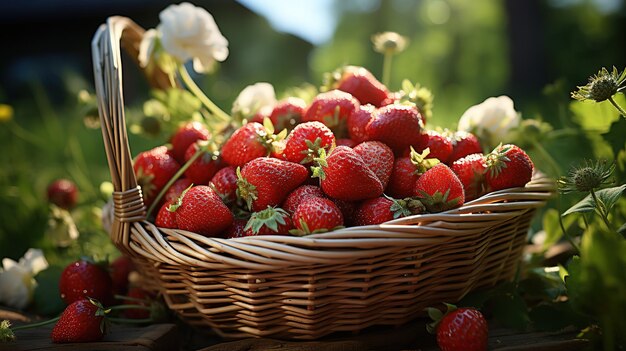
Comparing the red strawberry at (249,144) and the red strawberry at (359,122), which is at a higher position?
the red strawberry at (359,122)

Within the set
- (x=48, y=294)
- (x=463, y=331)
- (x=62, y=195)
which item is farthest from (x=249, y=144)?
(x=62, y=195)

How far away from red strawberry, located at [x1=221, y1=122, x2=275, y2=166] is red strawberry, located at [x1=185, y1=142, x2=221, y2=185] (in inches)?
2.3

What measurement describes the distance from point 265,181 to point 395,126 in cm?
29

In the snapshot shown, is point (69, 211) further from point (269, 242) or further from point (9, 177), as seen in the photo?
point (269, 242)

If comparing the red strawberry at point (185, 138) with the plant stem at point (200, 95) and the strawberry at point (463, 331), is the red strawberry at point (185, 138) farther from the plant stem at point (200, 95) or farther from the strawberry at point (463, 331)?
the strawberry at point (463, 331)

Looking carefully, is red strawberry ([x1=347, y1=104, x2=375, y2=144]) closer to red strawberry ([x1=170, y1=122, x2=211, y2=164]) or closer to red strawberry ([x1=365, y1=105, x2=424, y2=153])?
red strawberry ([x1=365, y1=105, x2=424, y2=153])

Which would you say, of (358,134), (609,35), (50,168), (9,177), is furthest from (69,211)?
(609,35)

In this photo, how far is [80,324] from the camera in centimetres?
103

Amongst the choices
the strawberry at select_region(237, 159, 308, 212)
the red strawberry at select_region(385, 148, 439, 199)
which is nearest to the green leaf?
the strawberry at select_region(237, 159, 308, 212)

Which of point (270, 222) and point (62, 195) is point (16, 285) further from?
point (270, 222)

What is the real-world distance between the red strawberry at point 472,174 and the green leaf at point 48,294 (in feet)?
3.15

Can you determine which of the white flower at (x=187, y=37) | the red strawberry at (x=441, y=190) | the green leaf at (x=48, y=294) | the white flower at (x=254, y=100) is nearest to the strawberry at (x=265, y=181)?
the red strawberry at (x=441, y=190)

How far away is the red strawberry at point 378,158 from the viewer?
1043 mm

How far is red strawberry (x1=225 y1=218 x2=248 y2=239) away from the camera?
1.03 meters
